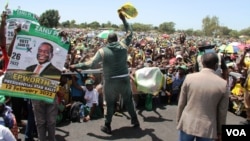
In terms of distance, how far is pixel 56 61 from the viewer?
15.2ft

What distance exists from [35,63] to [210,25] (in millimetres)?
85635

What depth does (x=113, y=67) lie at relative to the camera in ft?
19.2

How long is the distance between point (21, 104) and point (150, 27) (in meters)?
81.7

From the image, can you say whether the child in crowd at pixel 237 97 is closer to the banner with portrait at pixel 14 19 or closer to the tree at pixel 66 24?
the banner with portrait at pixel 14 19

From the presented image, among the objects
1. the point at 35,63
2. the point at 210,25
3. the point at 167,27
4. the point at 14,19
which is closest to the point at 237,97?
the point at 35,63

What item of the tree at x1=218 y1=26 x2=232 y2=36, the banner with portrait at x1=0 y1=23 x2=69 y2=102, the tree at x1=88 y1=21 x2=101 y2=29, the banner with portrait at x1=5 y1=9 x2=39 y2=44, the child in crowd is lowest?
the child in crowd

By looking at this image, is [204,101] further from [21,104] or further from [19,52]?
[21,104]

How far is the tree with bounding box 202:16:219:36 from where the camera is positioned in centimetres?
8357

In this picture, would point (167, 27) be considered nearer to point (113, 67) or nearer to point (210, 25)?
point (210, 25)

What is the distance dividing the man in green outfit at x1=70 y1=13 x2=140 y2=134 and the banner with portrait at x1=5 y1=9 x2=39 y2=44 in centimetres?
113

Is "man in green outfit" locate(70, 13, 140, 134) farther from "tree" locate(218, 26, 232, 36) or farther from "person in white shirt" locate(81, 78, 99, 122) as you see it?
"tree" locate(218, 26, 232, 36)

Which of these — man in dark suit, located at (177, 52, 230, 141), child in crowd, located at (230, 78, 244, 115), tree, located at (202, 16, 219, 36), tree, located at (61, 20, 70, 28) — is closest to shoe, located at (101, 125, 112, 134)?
man in dark suit, located at (177, 52, 230, 141)

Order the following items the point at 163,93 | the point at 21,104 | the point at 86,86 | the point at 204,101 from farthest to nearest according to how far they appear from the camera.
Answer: the point at 163,93
the point at 86,86
the point at 21,104
the point at 204,101

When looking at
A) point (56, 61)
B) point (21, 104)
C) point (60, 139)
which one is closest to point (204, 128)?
point (56, 61)
